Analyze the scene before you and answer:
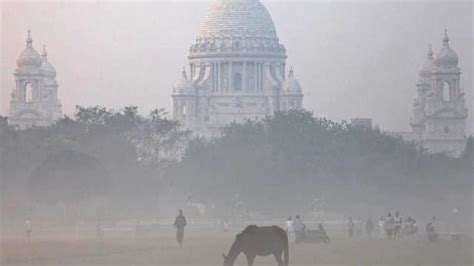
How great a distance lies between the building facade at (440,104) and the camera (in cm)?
15375

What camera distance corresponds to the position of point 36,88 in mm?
167125

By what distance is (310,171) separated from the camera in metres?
89.5

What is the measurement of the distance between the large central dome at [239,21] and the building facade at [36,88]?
29.5 m

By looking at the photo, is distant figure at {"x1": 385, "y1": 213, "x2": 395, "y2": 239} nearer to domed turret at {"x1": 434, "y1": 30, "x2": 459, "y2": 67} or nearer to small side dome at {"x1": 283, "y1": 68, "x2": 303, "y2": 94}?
domed turret at {"x1": 434, "y1": 30, "x2": 459, "y2": 67}

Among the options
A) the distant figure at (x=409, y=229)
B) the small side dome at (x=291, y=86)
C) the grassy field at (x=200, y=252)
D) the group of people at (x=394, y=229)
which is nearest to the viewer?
the grassy field at (x=200, y=252)

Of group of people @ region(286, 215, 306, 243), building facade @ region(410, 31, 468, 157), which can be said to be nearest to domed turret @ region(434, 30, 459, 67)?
building facade @ region(410, 31, 468, 157)

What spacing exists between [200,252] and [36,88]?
122 metres

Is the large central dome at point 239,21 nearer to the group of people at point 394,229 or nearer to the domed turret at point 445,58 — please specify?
the domed turret at point 445,58

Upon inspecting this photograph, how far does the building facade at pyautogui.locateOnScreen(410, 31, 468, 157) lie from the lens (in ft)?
504

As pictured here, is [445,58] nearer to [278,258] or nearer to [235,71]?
[235,71]

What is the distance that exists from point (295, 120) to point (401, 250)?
5934 centimetres

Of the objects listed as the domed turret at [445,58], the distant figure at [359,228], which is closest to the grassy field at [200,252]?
the distant figure at [359,228]

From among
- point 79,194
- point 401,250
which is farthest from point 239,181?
point 401,250

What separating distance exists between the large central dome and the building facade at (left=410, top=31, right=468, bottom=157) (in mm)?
28534
